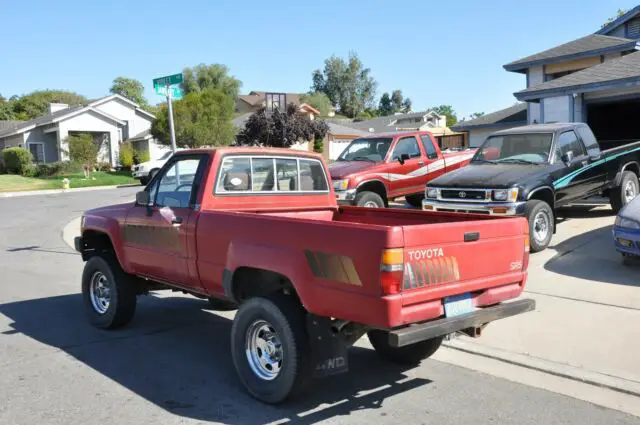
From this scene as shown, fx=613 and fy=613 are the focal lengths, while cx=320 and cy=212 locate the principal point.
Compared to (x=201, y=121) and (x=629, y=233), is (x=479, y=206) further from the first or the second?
(x=201, y=121)

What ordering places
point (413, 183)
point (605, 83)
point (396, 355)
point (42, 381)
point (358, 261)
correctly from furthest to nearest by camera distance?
point (605, 83)
point (413, 183)
point (396, 355)
point (42, 381)
point (358, 261)

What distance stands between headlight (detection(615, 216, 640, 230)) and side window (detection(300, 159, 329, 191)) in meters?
4.12

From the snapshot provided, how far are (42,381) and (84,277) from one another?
200 centimetres

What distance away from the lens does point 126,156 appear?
4478 cm

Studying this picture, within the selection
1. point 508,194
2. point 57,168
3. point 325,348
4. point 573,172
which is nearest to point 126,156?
point 57,168

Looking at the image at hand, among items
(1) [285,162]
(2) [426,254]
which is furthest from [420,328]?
(1) [285,162]

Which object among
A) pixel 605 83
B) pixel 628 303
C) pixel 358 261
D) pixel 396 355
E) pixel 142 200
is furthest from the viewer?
pixel 605 83

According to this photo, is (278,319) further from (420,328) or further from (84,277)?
(84,277)

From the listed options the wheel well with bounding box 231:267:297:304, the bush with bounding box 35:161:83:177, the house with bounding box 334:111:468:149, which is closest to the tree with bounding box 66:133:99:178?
the bush with bounding box 35:161:83:177

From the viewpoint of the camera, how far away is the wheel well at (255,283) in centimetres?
473

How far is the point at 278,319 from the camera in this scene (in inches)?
174

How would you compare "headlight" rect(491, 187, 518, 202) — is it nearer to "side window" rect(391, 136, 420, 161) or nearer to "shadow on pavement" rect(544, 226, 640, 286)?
"shadow on pavement" rect(544, 226, 640, 286)

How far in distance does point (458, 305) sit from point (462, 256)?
35 centimetres

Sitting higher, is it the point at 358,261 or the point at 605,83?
the point at 605,83
